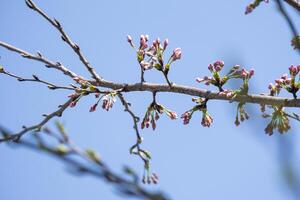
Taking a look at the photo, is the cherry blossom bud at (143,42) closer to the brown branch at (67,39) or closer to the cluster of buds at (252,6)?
the brown branch at (67,39)

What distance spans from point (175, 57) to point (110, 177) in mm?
5098

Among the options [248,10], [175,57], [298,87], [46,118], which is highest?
[248,10]

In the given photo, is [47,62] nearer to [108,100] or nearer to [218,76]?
[108,100]

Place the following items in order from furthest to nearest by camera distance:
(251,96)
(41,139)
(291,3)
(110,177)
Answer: (251,96)
(291,3)
(41,139)
(110,177)

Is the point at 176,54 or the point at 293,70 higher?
the point at 176,54

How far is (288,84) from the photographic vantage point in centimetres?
662

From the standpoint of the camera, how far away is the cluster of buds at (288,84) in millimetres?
6547

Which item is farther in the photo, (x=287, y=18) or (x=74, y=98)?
(x=74, y=98)

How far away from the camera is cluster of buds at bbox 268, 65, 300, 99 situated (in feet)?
21.5

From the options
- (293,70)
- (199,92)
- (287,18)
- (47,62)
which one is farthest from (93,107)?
(287,18)

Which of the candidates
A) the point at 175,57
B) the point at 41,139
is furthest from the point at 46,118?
the point at 41,139

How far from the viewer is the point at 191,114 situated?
714 cm

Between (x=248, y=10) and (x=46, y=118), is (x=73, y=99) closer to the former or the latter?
(x=46, y=118)

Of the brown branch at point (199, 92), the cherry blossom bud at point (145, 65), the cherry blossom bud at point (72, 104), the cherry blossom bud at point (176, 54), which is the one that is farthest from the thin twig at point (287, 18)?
the cherry blossom bud at point (72, 104)
